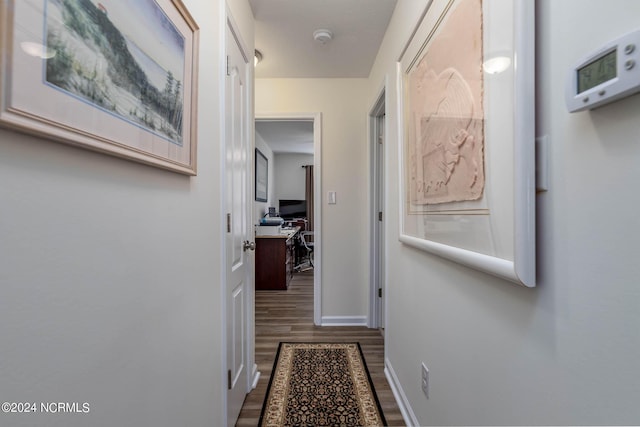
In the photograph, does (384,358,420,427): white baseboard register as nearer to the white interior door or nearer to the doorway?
the doorway

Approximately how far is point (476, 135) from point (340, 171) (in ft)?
6.74

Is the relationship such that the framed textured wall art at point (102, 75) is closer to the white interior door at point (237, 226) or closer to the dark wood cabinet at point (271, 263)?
the white interior door at point (237, 226)

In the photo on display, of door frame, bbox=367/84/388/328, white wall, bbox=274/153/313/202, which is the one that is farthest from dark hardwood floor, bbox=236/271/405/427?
white wall, bbox=274/153/313/202

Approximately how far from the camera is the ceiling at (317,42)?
185 centimetres

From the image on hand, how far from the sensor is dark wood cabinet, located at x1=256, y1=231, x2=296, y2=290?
13.1 feet

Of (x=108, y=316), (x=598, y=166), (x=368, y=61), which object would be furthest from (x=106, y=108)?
(x=368, y=61)

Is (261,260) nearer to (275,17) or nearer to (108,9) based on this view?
(275,17)

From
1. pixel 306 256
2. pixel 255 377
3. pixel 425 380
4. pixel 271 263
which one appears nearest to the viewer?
pixel 425 380

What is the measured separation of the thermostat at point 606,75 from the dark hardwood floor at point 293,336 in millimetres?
1698

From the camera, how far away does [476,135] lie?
0.86m

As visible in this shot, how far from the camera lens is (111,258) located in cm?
63

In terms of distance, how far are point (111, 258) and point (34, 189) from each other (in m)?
0.22

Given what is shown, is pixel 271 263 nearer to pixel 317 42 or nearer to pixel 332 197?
pixel 332 197

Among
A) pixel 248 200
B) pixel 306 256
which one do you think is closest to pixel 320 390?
pixel 248 200
